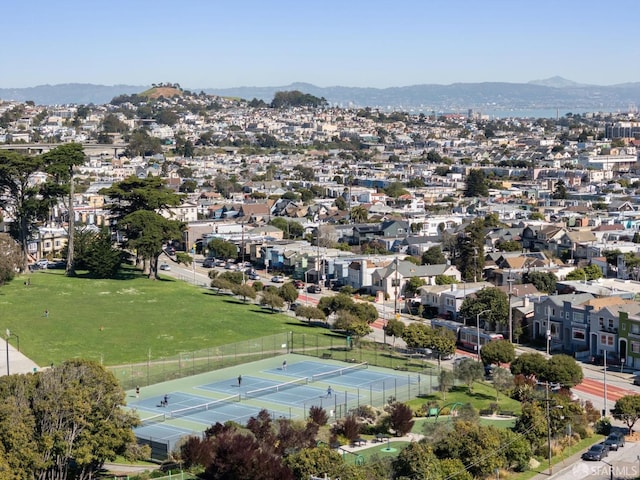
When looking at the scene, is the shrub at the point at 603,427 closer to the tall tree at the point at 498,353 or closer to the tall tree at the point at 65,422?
the tall tree at the point at 498,353

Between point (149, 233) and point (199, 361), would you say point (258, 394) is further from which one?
point (149, 233)

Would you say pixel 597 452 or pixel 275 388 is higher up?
pixel 597 452

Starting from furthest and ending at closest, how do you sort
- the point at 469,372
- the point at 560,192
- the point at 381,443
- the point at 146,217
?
the point at 560,192 → the point at 146,217 → the point at 469,372 → the point at 381,443

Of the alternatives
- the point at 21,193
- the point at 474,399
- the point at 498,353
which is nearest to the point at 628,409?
the point at 474,399

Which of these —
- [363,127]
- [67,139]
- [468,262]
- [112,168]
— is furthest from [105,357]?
[363,127]

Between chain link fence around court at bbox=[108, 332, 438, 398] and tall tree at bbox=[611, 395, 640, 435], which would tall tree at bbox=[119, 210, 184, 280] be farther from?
tall tree at bbox=[611, 395, 640, 435]

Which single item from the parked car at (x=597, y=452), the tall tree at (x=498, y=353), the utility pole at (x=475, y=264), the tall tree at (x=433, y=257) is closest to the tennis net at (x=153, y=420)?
the parked car at (x=597, y=452)

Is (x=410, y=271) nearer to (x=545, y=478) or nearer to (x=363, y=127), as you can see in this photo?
(x=545, y=478)

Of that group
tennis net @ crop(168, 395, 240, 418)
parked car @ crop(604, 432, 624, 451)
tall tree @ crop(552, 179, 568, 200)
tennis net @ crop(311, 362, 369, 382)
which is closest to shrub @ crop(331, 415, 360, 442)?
tennis net @ crop(168, 395, 240, 418)
